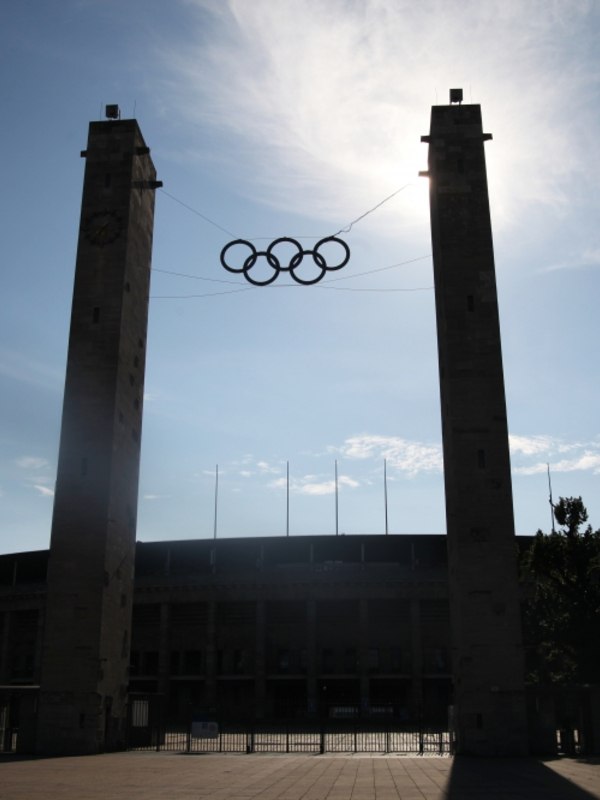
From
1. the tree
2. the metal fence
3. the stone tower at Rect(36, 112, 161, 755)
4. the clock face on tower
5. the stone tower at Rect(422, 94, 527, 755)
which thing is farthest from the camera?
the clock face on tower

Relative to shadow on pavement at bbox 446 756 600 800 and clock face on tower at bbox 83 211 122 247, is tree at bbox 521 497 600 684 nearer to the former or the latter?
shadow on pavement at bbox 446 756 600 800

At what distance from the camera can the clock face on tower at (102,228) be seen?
43.4 meters

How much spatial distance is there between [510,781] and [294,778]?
6.32m

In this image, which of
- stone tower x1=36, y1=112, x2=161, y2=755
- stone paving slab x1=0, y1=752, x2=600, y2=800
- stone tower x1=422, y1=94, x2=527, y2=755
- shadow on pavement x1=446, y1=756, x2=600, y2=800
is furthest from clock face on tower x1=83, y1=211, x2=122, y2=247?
shadow on pavement x1=446, y1=756, x2=600, y2=800

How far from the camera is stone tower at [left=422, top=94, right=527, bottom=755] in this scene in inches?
1391

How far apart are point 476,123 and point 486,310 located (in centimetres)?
1043

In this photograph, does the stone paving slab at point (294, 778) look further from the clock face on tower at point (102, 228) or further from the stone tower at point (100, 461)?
the clock face on tower at point (102, 228)

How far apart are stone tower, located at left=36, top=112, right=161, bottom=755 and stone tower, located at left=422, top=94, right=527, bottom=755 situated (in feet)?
51.2

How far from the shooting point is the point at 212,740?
140ft

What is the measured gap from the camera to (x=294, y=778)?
25266mm

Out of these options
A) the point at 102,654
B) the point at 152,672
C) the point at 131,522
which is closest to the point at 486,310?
the point at 131,522

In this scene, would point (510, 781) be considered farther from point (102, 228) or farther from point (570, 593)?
point (102, 228)

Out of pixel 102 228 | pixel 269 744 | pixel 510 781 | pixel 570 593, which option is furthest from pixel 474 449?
pixel 102 228

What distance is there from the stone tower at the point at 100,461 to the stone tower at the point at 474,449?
15.6 metres
